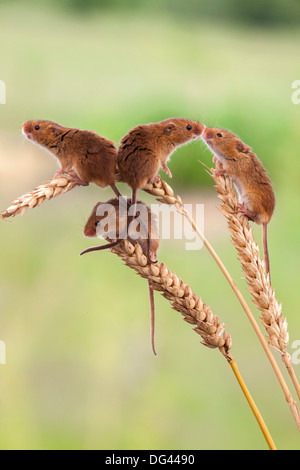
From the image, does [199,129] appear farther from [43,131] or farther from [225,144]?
[43,131]

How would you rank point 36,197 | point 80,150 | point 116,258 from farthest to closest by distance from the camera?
point 116,258 → point 80,150 → point 36,197

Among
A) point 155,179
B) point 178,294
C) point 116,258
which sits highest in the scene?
point 155,179

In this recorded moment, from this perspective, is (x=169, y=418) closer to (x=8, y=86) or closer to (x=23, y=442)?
(x=23, y=442)

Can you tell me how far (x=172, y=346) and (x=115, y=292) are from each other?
25cm

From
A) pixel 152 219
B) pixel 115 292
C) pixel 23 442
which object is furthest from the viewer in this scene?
pixel 115 292

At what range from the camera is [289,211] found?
5.41 feet

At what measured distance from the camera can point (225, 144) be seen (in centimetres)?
61

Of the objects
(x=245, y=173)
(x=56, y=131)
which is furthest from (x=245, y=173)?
(x=56, y=131)

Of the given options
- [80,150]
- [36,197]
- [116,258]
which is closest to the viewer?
[36,197]

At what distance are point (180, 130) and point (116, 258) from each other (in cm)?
90

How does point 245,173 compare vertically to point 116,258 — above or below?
above
